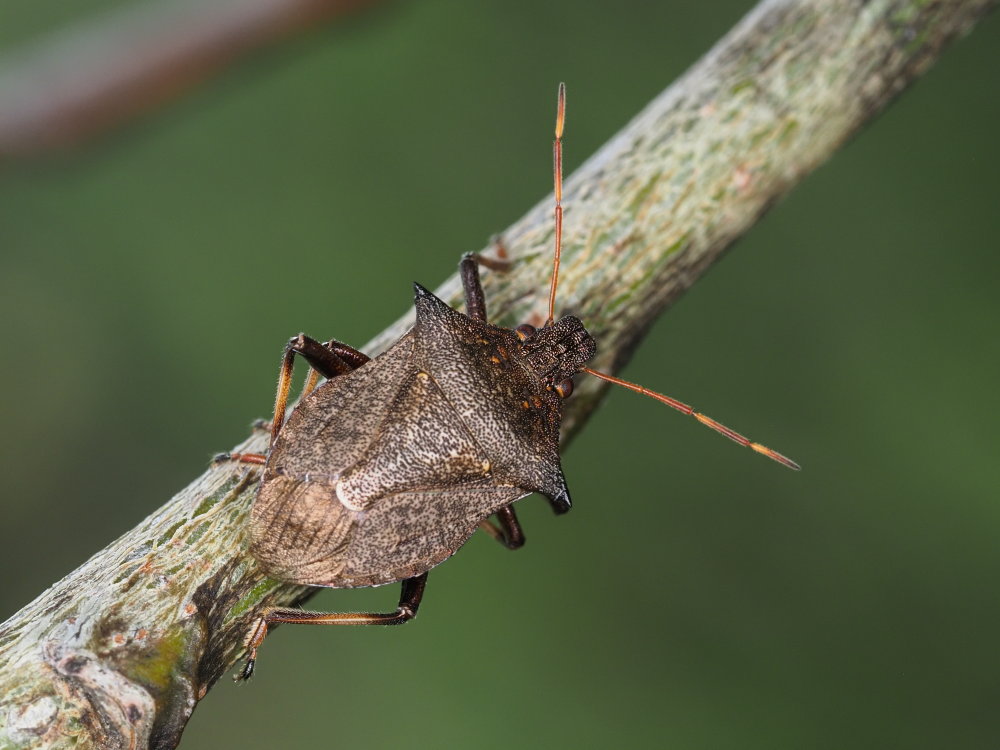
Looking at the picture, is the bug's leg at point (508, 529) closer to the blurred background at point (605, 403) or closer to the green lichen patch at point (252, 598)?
the green lichen patch at point (252, 598)

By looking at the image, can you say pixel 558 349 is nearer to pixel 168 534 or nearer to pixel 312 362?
pixel 312 362

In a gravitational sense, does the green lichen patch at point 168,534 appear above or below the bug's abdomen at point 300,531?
above

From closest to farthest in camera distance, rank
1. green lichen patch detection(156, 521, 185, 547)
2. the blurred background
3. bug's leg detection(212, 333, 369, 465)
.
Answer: green lichen patch detection(156, 521, 185, 547) < bug's leg detection(212, 333, 369, 465) < the blurred background

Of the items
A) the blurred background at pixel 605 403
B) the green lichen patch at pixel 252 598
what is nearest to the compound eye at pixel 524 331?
the green lichen patch at pixel 252 598

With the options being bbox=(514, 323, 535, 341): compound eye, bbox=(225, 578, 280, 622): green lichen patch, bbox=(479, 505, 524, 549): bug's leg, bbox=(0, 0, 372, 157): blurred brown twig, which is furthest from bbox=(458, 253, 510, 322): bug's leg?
bbox=(0, 0, 372, 157): blurred brown twig

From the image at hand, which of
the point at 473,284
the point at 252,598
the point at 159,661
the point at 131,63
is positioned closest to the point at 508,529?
the point at 473,284

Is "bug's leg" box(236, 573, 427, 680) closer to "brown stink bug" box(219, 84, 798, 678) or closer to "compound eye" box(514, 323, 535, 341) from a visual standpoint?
"brown stink bug" box(219, 84, 798, 678)

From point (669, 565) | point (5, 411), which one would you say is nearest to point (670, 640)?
point (669, 565)
